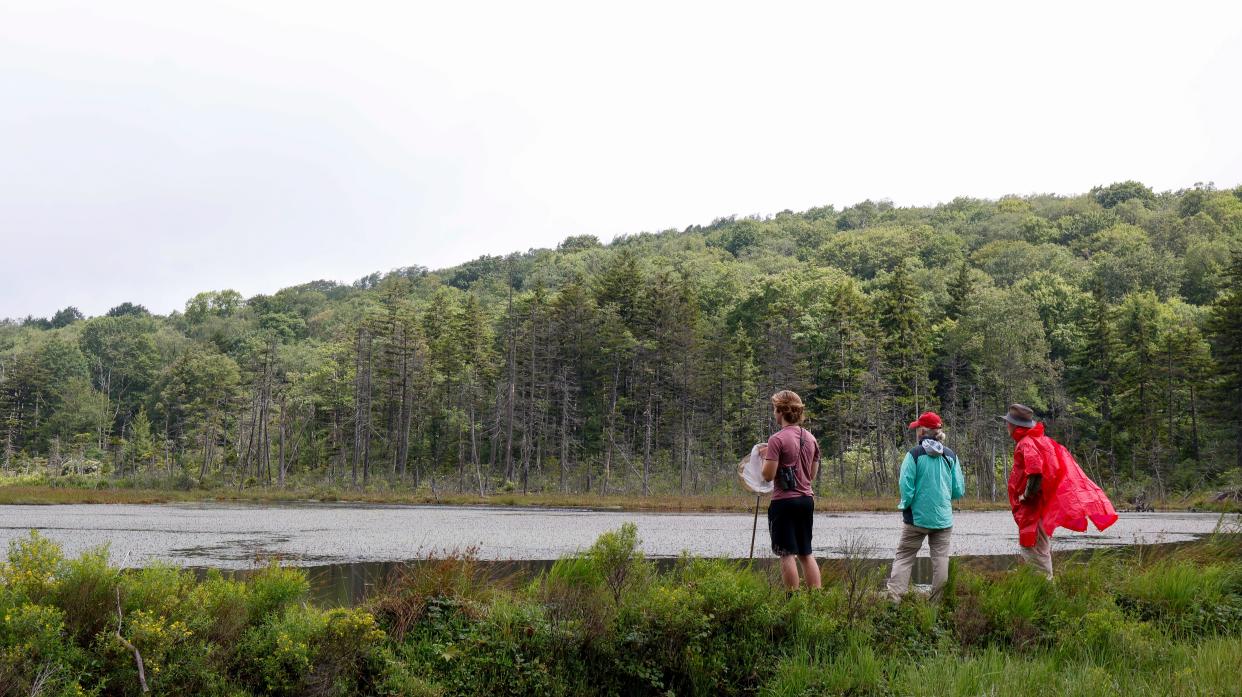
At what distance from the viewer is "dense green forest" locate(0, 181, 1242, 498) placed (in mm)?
54969

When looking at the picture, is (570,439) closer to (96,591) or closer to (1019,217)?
(96,591)

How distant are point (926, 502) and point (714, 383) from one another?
52833 millimetres

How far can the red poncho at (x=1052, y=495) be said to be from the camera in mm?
7953

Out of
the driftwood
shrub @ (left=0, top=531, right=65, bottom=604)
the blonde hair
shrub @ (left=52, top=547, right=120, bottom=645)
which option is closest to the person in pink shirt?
the blonde hair

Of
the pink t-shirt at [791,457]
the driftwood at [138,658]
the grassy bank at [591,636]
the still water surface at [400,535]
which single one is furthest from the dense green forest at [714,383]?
the driftwood at [138,658]

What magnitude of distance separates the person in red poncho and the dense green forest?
139ft

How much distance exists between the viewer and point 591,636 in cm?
634

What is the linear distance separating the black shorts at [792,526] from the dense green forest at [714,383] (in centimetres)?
4246

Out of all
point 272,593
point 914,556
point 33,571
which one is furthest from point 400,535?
point 914,556

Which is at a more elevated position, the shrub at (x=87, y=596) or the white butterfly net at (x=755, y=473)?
the white butterfly net at (x=755, y=473)

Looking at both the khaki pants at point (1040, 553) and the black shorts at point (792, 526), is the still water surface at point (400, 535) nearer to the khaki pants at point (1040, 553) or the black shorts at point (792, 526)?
the black shorts at point (792, 526)

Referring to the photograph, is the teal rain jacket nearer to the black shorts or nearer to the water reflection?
the water reflection

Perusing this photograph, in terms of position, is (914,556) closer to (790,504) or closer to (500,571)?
(790,504)

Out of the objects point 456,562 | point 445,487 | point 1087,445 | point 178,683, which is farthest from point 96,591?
point 1087,445
